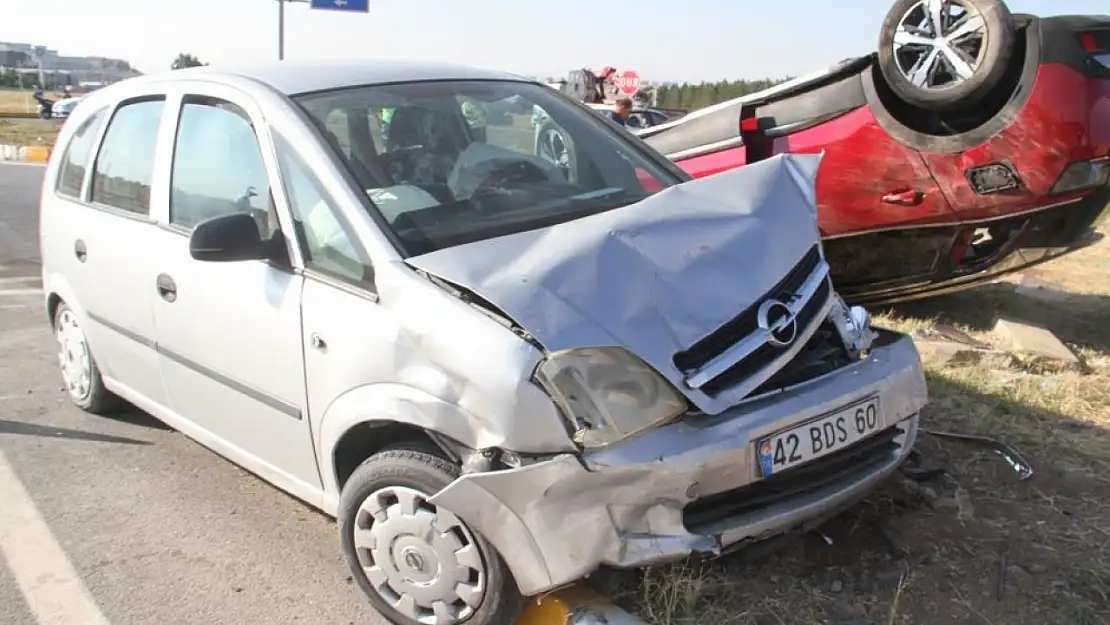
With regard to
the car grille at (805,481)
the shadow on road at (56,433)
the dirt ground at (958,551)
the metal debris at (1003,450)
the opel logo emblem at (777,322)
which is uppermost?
the opel logo emblem at (777,322)

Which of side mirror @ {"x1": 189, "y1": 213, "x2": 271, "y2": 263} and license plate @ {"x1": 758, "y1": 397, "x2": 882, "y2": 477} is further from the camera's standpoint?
side mirror @ {"x1": 189, "y1": 213, "x2": 271, "y2": 263}

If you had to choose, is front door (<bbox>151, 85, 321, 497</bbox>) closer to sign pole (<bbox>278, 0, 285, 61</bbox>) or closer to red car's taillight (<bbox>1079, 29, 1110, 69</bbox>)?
red car's taillight (<bbox>1079, 29, 1110, 69</bbox>)

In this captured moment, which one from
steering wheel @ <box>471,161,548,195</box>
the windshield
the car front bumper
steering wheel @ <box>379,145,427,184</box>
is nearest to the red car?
the windshield

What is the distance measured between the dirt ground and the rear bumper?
1056 millimetres

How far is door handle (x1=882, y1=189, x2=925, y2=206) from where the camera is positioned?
17.0 ft

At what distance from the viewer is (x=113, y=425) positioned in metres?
4.66

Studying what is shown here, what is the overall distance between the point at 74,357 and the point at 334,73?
7.36 feet

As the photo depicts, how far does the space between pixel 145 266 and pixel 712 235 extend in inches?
88.9

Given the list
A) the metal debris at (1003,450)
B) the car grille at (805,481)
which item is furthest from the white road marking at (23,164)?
the car grille at (805,481)

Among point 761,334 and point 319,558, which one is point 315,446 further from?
point 761,334

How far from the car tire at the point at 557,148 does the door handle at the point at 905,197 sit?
2.34 meters

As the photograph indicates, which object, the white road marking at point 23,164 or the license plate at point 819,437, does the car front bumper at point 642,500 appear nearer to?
the license plate at point 819,437

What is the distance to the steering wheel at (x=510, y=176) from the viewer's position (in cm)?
334

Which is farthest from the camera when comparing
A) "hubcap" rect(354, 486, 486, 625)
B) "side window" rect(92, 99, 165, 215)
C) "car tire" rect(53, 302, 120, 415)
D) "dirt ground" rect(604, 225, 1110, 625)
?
"car tire" rect(53, 302, 120, 415)
